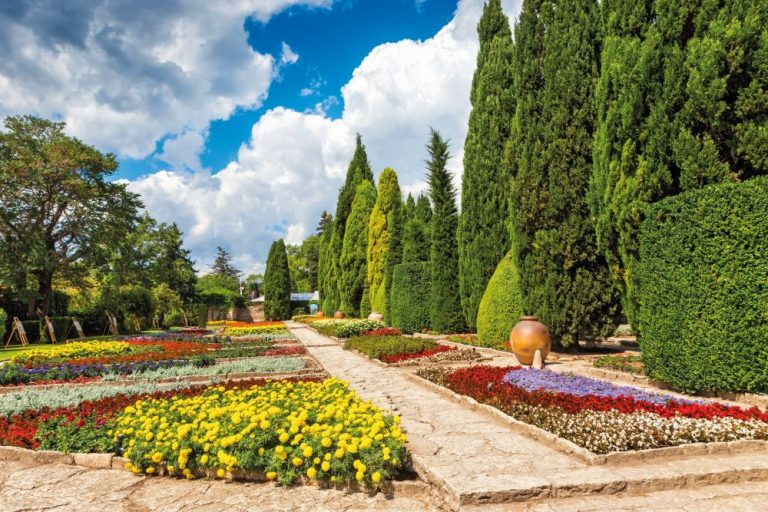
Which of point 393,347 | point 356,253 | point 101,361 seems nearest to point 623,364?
point 393,347

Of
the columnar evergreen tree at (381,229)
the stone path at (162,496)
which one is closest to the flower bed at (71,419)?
Answer: the stone path at (162,496)

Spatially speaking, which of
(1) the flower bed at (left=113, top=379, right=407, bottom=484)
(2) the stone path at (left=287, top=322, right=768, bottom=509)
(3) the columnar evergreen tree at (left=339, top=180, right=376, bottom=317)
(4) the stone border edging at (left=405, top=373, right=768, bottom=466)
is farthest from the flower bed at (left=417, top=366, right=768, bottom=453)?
(3) the columnar evergreen tree at (left=339, top=180, right=376, bottom=317)

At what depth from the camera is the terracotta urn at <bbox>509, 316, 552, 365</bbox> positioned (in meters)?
8.34

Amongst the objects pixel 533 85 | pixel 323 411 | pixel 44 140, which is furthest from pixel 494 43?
pixel 44 140

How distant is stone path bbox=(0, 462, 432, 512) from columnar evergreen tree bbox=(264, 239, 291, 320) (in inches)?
1332

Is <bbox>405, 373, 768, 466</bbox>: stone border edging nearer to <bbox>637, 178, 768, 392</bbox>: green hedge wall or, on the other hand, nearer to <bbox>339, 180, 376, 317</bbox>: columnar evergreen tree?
<bbox>637, 178, 768, 392</bbox>: green hedge wall

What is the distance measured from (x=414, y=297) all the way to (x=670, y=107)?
1198 cm

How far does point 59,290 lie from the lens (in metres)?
27.1

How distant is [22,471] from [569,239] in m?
9.95

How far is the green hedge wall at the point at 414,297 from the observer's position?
17.7 metres

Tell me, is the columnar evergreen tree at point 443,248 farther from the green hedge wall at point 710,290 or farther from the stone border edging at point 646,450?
the stone border edging at point 646,450

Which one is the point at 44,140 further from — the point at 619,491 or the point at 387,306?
the point at 619,491

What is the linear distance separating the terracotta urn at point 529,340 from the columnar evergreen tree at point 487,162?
211 inches

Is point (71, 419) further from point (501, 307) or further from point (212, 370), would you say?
point (501, 307)
